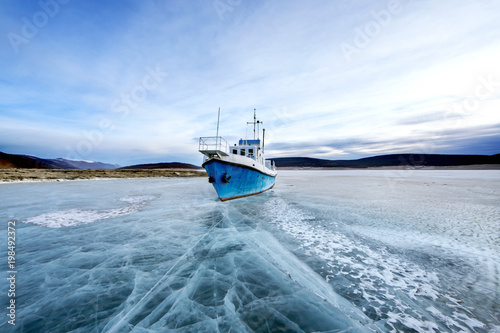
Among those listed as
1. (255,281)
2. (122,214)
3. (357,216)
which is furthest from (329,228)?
(122,214)

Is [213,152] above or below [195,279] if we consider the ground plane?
above

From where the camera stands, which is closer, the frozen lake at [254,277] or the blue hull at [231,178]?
the frozen lake at [254,277]

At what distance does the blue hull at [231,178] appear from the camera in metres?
10.6

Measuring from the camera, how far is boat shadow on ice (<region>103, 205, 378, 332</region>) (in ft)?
8.02

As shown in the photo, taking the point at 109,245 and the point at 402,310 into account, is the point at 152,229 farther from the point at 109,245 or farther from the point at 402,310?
the point at 402,310

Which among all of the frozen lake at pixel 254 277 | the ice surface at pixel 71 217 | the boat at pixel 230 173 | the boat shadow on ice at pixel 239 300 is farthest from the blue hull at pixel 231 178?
the boat shadow on ice at pixel 239 300

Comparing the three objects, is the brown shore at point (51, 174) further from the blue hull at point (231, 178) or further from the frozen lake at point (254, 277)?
the blue hull at point (231, 178)

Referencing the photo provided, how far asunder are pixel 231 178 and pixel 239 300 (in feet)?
28.0

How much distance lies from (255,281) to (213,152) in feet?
26.9

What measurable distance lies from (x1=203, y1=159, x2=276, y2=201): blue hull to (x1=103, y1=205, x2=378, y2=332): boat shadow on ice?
6387 millimetres

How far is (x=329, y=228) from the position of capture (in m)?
6.59

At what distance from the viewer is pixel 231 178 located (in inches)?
445

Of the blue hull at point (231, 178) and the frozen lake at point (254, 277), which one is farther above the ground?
the blue hull at point (231, 178)

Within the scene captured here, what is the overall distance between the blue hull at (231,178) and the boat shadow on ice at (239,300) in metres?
6.39
